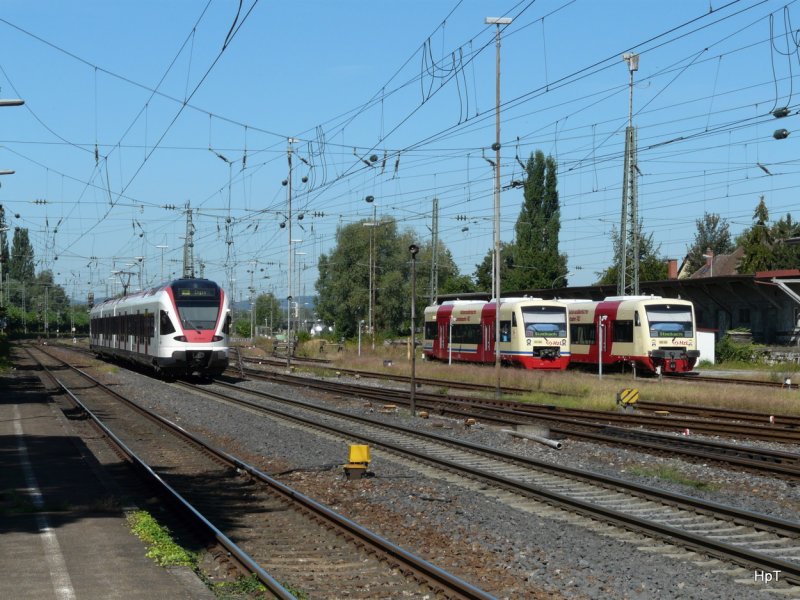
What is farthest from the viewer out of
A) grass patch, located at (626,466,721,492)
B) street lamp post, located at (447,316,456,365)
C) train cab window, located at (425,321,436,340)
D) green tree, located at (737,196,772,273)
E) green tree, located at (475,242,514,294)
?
green tree, located at (475,242,514,294)

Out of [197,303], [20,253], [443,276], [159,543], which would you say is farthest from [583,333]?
[20,253]

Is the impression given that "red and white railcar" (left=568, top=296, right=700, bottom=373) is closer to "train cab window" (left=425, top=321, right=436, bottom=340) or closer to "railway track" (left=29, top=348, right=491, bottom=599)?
"train cab window" (left=425, top=321, right=436, bottom=340)

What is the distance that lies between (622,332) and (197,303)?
1598 cm

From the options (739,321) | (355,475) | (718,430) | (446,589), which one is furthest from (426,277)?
(446,589)

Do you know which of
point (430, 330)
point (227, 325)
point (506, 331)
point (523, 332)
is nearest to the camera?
point (227, 325)

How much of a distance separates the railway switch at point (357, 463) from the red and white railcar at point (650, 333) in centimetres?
2197

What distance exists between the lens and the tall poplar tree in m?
73.8

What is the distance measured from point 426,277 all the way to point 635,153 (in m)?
52.8

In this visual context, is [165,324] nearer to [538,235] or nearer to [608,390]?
[608,390]

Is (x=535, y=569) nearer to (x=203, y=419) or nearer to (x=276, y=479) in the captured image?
(x=276, y=479)

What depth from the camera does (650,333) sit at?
118 ft

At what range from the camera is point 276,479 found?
14438mm

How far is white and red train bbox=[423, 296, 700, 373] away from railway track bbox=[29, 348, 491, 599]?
2174 cm

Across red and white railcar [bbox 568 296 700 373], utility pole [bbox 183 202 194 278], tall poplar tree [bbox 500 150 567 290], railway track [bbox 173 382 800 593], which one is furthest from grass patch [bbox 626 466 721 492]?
tall poplar tree [bbox 500 150 567 290]
